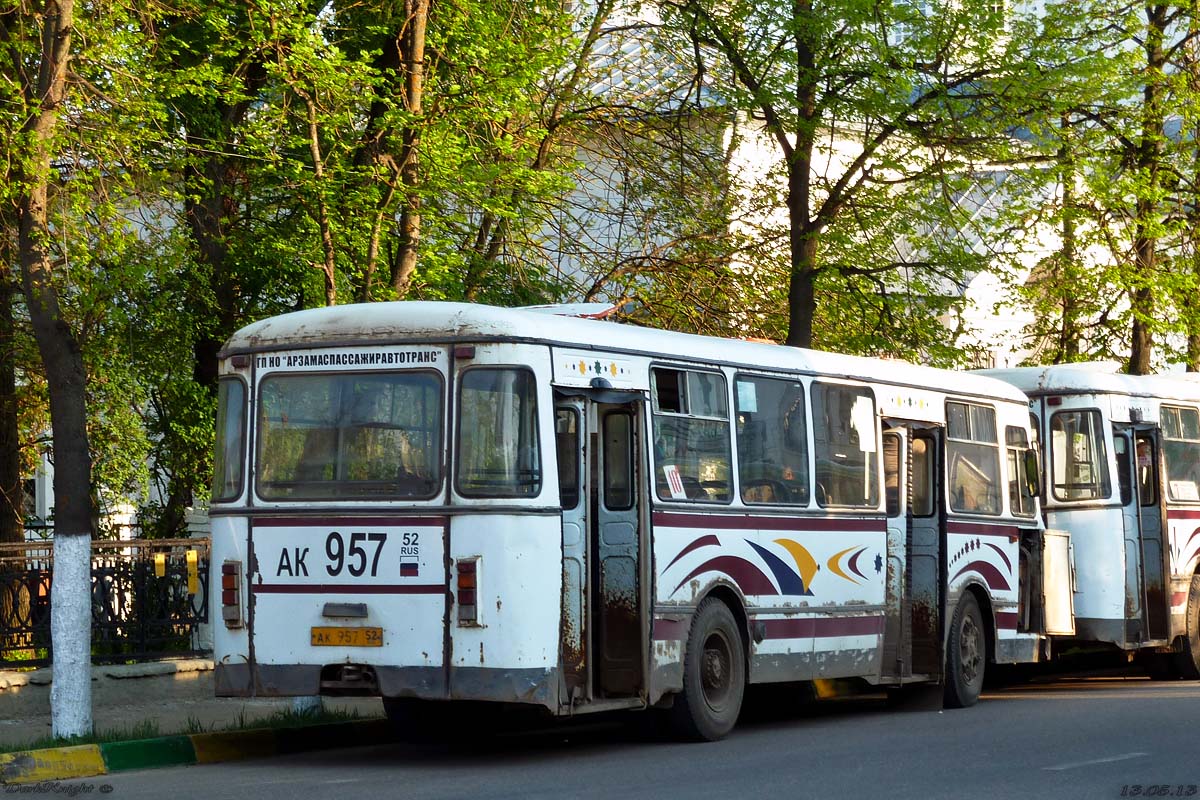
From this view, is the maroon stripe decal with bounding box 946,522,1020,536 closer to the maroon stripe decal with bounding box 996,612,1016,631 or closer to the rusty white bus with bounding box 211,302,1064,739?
the maroon stripe decal with bounding box 996,612,1016,631

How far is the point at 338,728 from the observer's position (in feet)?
46.4

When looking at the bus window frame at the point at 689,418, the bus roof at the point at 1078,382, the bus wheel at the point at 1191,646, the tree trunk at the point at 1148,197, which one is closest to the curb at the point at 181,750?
the bus window frame at the point at 689,418

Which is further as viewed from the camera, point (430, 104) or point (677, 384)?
point (430, 104)

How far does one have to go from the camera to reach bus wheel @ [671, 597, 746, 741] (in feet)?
43.7

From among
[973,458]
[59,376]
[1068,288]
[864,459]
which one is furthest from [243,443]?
[1068,288]

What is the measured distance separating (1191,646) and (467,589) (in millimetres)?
12195

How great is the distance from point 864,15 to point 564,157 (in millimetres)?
5226

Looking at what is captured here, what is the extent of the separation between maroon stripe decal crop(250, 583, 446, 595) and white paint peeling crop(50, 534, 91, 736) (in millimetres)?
2033

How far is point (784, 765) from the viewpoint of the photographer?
1190 centimetres

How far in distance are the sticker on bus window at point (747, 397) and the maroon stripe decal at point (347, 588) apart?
358cm

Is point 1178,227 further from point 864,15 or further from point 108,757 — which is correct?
point 108,757

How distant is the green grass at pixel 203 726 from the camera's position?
40.9 ft

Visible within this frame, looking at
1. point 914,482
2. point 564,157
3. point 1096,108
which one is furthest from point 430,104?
point 1096,108

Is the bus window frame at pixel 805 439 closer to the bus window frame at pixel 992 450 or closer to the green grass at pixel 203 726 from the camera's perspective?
the bus window frame at pixel 992 450
